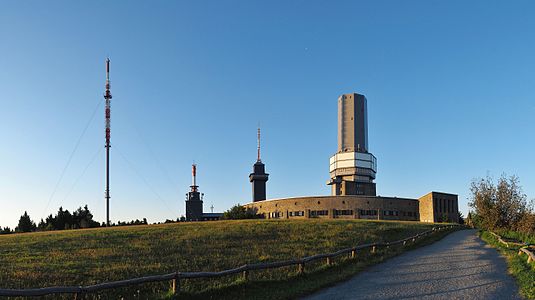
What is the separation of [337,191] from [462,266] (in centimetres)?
15553

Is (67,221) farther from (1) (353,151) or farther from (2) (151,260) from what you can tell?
(1) (353,151)

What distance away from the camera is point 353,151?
171 metres

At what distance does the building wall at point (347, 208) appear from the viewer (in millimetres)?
117312

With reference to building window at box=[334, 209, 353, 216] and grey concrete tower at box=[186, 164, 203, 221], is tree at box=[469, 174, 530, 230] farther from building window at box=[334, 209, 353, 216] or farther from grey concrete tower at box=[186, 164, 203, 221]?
grey concrete tower at box=[186, 164, 203, 221]

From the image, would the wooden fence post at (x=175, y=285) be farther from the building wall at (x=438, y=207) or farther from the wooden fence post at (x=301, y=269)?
the building wall at (x=438, y=207)

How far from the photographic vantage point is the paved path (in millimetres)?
14312

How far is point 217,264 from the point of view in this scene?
2402 centimetres

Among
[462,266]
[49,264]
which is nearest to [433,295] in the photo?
[462,266]

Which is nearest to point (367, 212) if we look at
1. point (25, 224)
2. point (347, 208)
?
point (347, 208)

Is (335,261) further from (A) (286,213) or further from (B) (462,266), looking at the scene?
(A) (286,213)

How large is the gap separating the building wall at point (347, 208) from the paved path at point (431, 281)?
9468cm

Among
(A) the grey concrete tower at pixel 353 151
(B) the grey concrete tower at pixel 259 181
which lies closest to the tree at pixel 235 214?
(A) the grey concrete tower at pixel 353 151

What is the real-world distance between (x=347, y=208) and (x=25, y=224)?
2965 inches

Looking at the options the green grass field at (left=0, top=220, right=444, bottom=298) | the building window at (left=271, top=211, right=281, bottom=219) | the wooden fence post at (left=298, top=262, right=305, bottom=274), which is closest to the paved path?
the wooden fence post at (left=298, top=262, right=305, bottom=274)
